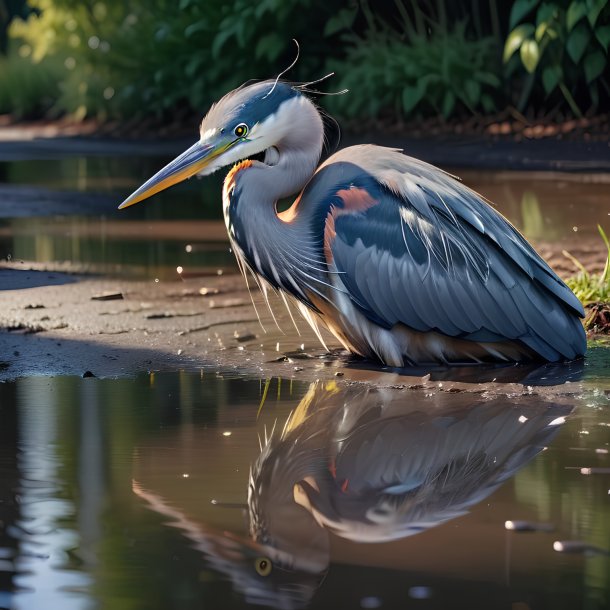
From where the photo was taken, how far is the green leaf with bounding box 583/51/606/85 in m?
17.3

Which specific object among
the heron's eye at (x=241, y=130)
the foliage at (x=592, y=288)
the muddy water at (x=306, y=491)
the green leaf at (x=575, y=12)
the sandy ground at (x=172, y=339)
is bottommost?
the muddy water at (x=306, y=491)

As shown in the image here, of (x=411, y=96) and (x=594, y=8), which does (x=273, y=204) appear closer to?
(x=594, y=8)

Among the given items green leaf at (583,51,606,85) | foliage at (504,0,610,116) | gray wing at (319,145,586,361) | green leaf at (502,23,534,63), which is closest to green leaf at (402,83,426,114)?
foliage at (504,0,610,116)

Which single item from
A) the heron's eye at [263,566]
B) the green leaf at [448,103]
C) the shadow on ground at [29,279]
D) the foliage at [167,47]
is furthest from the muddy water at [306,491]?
the foliage at [167,47]

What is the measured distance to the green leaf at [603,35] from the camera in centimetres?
1703

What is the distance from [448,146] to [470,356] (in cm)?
1151

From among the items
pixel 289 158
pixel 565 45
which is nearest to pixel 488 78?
pixel 565 45

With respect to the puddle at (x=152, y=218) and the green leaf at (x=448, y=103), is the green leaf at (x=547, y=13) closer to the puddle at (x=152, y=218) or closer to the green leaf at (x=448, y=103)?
the green leaf at (x=448, y=103)

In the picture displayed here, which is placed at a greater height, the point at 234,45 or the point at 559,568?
the point at 234,45

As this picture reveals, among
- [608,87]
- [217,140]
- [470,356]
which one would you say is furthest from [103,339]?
[608,87]

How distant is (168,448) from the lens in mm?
5059

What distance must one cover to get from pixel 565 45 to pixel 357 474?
537 inches

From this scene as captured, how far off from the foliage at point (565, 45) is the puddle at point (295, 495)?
37.2ft

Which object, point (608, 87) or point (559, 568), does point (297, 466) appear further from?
point (608, 87)
